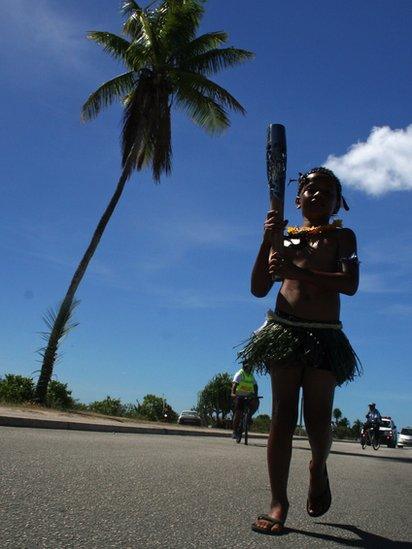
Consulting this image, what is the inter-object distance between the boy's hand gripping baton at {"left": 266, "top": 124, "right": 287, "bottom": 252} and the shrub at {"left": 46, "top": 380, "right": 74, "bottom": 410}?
15.1 m

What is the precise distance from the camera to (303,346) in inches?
126

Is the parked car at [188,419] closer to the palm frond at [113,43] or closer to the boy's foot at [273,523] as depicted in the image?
the palm frond at [113,43]

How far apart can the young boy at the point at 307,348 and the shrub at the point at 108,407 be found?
60.8ft

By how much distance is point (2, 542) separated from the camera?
2.28 metres

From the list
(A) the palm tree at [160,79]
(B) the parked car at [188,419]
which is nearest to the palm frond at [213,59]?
(A) the palm tree at [160,79]

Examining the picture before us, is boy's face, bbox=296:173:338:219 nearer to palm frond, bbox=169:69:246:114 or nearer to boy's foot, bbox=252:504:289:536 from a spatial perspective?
boy's foot, bbox=252:504:289:536

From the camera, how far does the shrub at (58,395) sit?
17.4 m

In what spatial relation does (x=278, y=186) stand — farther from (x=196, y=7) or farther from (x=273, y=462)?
(x=196, y=7)

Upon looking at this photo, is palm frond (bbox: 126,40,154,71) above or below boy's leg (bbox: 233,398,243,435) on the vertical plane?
above

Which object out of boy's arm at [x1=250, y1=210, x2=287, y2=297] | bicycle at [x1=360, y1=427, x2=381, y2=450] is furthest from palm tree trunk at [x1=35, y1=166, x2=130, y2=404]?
boy's arm at [x1=250, y1=210, x2=287, y2=297]

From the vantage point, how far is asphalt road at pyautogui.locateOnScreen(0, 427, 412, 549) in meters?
2.63

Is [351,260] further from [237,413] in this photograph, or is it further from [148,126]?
[148,126]

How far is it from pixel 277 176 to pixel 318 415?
118cm

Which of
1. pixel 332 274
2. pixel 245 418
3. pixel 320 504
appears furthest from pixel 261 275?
pixel 245 418
